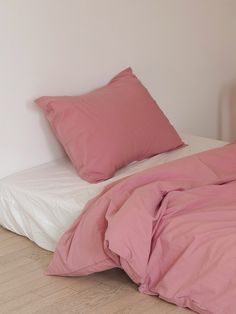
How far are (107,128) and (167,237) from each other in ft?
2.67

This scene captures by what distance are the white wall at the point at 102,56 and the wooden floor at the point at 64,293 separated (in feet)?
1.95

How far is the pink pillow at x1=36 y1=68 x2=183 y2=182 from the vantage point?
258 centimetres

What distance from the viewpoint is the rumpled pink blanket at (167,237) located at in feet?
6.10

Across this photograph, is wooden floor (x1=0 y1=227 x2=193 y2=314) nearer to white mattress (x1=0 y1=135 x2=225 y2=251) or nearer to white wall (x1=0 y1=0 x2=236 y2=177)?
white mattress (x1=0 y1=135 x2=225 y2=251)

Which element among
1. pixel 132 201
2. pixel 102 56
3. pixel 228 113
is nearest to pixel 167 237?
pixel 132 201

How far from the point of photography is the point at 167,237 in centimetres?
199

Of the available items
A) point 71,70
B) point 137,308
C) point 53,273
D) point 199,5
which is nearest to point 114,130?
point 71,70

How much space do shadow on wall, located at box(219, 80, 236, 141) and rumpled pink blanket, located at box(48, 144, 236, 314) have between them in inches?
66.4

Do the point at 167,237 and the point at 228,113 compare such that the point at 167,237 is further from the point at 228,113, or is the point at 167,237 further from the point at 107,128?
the point at 228,113

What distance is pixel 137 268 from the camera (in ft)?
6.46

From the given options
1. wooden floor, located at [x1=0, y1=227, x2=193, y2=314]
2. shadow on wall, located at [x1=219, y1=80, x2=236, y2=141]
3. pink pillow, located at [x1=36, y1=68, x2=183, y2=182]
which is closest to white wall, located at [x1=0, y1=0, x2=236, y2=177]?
shadow on wall, located at [x1=219, y1=80, x2=236, y2=141]

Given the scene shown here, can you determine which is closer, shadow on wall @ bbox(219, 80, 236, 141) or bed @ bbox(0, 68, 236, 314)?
bed @ bbox(0, 68, 236, 314)

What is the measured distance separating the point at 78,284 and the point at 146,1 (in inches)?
70.0

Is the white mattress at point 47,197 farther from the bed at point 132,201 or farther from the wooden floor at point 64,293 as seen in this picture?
the wooden floor at point 64,293
